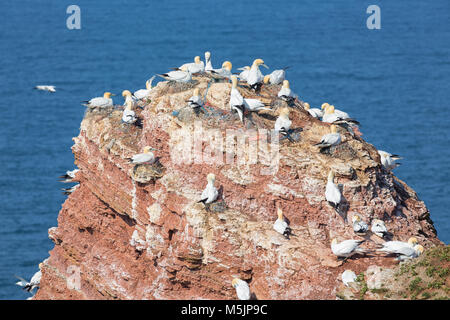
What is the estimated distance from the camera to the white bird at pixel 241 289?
4194 cm

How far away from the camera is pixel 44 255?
98938mm

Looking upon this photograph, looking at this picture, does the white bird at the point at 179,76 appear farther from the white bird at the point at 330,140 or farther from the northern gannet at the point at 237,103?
the white bird at the point at 330,140

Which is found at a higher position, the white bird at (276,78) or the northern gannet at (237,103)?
the white bird at (276,78)

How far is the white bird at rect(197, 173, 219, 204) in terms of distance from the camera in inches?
1704

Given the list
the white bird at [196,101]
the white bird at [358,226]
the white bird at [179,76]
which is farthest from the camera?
the white bird at [179,76]

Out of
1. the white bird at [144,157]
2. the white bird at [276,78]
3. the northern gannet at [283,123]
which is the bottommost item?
the white bird at [144,157]

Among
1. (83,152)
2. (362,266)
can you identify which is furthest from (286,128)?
(83,152)

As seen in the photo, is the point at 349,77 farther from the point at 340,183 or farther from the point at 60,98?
the point at 340,183

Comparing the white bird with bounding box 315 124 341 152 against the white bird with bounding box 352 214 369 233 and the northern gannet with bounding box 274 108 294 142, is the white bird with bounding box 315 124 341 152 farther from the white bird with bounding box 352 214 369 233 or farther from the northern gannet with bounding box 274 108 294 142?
the white bird with bounding box 352 214 369 233

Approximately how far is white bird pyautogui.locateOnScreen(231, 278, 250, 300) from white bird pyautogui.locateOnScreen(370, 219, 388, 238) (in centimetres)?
654

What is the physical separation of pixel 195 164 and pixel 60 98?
11607cm

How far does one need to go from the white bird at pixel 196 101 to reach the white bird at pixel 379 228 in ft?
33.1

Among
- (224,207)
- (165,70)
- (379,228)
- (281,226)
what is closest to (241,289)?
(281,226)

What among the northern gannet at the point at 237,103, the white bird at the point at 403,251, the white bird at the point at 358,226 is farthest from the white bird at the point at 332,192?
the northern gannet at the point at 237,103
